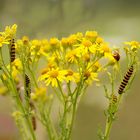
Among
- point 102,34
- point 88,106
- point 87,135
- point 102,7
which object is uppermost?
point 102,7

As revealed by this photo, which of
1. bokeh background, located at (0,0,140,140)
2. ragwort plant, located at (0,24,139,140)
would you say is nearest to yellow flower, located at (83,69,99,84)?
ragwort plant, located at (0,24,139,140)

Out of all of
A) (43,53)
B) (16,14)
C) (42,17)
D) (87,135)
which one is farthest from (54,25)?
(43,53)

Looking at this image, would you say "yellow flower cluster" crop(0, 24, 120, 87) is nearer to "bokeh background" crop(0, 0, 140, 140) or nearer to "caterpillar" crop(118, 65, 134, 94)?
"caterpillar" crop(118, 65, 134, 94)

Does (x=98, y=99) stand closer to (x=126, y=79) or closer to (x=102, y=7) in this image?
(x=102, y=7)

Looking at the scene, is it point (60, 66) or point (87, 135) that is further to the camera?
point (87, 135)

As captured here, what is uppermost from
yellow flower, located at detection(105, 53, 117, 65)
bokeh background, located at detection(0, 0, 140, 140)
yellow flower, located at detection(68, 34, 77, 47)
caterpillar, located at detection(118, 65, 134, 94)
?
yellow flower, located at detection(68, 34, 77, 47)

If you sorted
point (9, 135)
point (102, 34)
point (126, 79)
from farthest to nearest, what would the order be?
1. point (102, 34)
2. point (9, 135)
3. point (126, 79)

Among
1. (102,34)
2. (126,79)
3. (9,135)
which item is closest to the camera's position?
(126,79)

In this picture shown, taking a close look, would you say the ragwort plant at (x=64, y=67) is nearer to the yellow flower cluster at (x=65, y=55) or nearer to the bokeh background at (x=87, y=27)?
the yellow flower cluster at (x=65, y=55)

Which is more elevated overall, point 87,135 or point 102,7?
point 102,7
